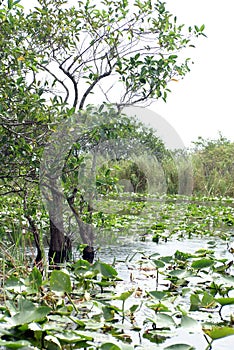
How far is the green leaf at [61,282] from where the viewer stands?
2.26 meters

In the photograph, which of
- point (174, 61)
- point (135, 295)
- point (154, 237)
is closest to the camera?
point (135, 295)

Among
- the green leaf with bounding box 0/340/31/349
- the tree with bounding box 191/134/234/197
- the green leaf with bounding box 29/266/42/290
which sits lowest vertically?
the green leaf with bounding box 0/340/31/349

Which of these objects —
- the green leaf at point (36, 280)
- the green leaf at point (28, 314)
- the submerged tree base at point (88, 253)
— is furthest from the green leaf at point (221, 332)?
the submerged tree base at point (88, 253)

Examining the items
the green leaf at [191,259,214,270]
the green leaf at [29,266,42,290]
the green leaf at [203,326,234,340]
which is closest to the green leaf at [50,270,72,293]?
the green leaf at [29,266,42,290]

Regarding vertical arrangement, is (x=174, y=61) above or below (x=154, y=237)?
above

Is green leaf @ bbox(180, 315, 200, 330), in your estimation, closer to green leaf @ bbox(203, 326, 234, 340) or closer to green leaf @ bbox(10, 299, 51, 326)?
green leaf @ bbox(203, 326, 234, 340)

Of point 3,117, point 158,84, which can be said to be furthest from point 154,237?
point 3,117

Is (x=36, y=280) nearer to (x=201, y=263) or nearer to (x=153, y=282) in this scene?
(x=153, y=282)

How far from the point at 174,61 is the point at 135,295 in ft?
6.55

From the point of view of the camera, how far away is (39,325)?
75.5 inches

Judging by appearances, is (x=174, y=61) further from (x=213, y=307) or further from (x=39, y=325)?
(x=39, y=325)

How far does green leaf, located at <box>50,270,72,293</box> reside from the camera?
89.1 inches

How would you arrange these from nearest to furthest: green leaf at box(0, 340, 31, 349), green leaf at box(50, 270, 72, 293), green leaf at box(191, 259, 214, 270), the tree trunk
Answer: green leaf at box(0, 340, 31, 349), green leaf at box(50, 270, 72, 293), green leaf at box(191, 259, 214, 270), the tree trunk

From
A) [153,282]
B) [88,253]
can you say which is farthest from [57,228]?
[153,282]
